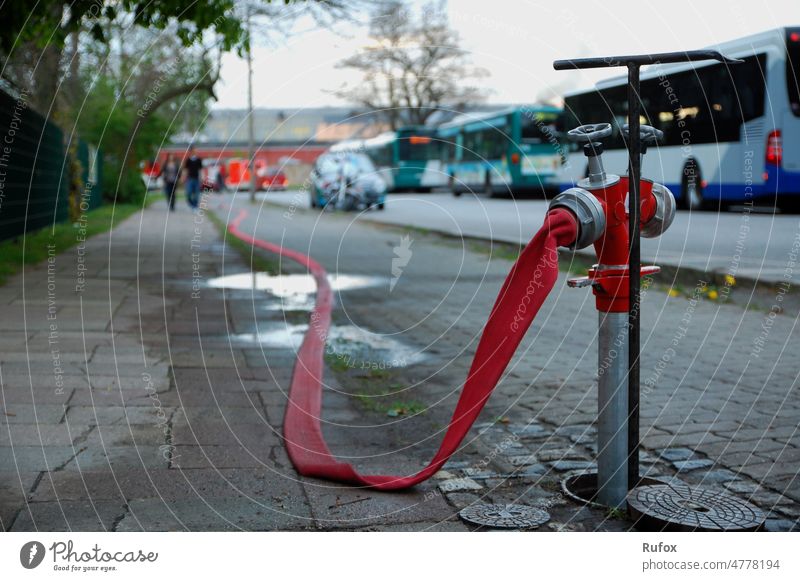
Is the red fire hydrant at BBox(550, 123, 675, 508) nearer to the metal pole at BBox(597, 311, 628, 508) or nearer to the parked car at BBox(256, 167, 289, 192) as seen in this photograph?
the metal pole at BBox(597, 311, 628, 508)

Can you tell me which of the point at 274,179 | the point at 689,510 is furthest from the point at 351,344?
the point at 689,510

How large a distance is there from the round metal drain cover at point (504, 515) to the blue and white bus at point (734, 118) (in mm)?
10731

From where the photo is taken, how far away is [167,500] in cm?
289

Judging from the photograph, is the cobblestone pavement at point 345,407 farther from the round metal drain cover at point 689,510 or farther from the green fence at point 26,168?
the green fence at point 26,168

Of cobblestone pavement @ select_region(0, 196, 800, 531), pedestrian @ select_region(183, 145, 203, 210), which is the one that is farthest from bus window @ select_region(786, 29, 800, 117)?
pedestrian @ select_region(183, 145, 203, 210)

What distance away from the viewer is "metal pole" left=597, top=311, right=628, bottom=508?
9.26 ft

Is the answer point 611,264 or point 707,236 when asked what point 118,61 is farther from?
point 611,264

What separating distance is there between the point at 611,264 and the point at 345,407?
6.24 feet

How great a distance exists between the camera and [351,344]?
19.6 ft

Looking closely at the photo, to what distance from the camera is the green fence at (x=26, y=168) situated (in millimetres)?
9398

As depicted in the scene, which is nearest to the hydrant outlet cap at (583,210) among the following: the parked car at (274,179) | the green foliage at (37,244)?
the parked car at (274,179)

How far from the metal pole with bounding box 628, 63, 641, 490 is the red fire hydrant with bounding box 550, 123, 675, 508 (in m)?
0.02
